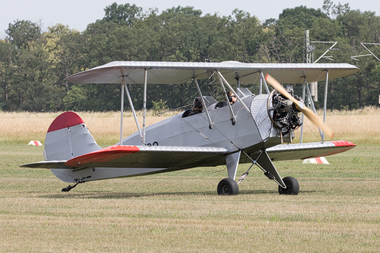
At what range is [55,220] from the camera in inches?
342

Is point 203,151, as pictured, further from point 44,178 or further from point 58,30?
point 58,30

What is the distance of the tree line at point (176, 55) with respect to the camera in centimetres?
7044

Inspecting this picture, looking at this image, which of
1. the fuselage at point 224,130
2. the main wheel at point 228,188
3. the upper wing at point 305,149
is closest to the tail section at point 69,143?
the fuselage at point 224,130

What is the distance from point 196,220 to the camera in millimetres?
8508

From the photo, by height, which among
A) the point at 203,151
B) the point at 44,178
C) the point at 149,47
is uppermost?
the point at 149,47

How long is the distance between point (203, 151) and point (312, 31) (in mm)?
72025

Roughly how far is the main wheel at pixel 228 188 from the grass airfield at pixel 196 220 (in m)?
0.35

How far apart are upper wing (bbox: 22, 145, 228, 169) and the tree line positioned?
50.8 m

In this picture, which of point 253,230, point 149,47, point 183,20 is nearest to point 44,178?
point 253,230

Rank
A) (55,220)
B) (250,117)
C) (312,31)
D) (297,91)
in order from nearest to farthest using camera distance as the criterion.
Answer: (55,220) < (250,117) < (297,91) < (312,31)

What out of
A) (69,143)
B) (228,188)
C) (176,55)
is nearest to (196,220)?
(228,188)

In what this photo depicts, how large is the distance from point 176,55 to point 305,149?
64.4 m

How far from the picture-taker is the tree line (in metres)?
70.4

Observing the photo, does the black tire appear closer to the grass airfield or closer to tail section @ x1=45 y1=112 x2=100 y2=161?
the grass airfield
